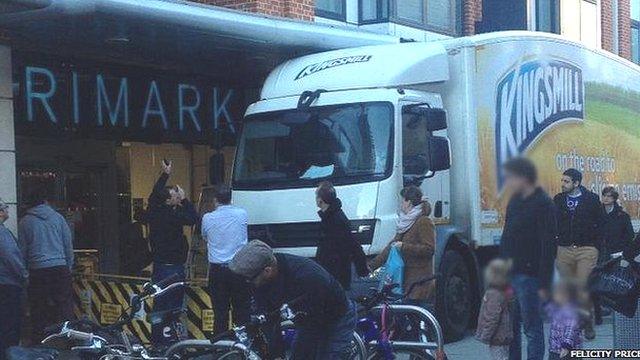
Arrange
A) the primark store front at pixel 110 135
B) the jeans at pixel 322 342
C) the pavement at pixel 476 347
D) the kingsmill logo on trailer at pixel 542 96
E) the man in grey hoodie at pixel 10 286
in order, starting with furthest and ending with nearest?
the primark store front at pixel 110 135 → the pavement at pixel 476 347 → the kingsmill logo on trailer at pixel 542 96 → the man in grey hoodie at pixel 10 286 → the jeans at pixel 322 342

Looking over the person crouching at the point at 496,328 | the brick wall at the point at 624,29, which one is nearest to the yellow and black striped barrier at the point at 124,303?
the person crouching at the point at 496,328

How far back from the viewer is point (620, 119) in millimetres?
15523

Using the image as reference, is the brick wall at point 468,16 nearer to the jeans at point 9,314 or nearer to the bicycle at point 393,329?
the bicycle at point 393,329

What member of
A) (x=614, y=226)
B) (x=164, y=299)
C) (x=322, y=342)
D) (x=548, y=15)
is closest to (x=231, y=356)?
(x=322, y=342)

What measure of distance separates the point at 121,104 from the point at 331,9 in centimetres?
454

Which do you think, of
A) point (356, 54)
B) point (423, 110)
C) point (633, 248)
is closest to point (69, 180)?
point (356, 54)

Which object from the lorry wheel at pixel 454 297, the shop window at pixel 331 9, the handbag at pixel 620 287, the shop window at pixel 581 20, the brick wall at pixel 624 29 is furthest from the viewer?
the brick wall at pixel 624 29

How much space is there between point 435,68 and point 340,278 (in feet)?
11.6

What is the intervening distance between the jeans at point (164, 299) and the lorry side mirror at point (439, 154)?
292 centimetres

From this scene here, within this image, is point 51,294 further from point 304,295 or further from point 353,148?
point 304,295

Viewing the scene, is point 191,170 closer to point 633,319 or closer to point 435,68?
point 435,68

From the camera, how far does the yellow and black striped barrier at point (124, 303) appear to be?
12117 millimetres

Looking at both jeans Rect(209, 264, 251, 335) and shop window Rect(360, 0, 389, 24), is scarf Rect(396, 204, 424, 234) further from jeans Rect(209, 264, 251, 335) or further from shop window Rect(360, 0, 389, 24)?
shop window Rect(360, 0, 389, 24)

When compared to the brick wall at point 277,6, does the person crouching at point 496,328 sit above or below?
below
